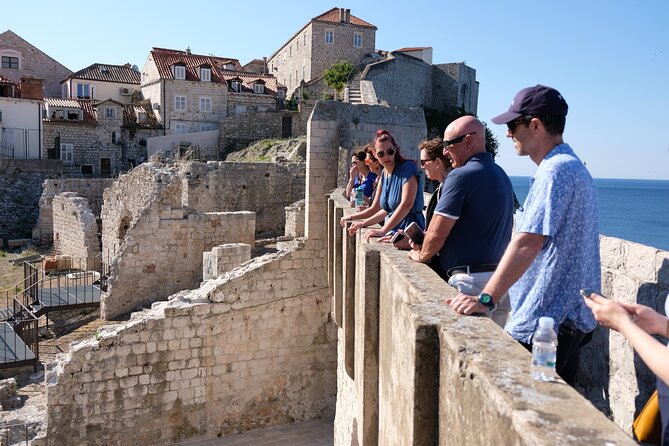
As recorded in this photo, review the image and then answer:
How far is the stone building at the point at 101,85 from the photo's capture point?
4491 cm

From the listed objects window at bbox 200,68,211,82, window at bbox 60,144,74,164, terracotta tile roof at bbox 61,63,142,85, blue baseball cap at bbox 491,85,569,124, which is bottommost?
blue baseball cap at bbox 491,85,569,124

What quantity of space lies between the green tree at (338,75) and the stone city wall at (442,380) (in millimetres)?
39879

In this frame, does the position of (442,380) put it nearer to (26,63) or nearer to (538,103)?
(538,103)

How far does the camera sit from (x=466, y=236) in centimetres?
416

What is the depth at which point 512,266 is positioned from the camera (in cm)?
306

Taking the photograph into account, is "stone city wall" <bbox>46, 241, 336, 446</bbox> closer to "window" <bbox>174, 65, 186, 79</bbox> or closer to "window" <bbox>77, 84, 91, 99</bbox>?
"window" <bbox>174, 65, 186, 79</bbox>

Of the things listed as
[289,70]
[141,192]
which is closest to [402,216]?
[141,192]

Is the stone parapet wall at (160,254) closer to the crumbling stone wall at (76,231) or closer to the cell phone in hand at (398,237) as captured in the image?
the crumbling stone wall at (76,231)

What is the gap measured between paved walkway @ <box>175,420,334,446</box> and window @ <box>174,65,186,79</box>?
112 feet

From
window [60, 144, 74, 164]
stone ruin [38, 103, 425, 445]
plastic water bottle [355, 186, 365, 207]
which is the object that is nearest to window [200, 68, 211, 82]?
window [60, 144, 74, 164]

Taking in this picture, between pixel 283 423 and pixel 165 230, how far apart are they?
766 centimetres

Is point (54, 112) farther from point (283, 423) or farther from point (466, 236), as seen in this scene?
point (466, 236)

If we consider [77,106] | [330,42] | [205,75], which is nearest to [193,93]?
[205,75]

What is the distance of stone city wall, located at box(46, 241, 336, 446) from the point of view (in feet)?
32.0
